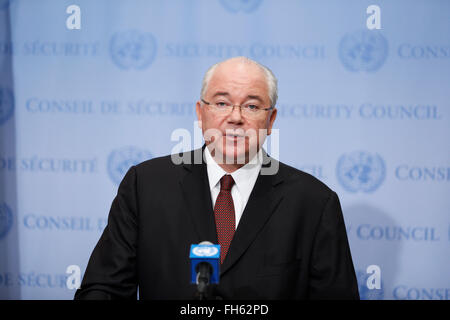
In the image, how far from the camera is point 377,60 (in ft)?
7.81

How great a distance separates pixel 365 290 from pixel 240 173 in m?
1.47

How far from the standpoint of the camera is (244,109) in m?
1.46

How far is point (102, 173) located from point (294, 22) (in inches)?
61.0

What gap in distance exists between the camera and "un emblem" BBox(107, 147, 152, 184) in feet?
8.02

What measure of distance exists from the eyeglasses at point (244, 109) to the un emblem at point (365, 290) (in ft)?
4.90

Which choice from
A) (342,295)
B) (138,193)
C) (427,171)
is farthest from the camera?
(427,171)

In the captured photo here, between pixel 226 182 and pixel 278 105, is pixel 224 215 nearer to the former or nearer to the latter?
pixel 226 182

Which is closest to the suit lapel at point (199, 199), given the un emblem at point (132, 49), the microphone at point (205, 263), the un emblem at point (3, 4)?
the microphone at point (205, 263)

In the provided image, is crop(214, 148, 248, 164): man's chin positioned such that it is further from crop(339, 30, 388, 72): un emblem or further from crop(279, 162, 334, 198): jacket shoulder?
crop(339, 30, 388, 72): un emblem

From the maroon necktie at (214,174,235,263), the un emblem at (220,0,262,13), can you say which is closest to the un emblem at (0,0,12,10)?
the un emblem at (220,0,262,13)

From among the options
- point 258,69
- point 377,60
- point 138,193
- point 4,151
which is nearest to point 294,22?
point 377,60

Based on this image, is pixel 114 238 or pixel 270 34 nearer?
pixel 114 238

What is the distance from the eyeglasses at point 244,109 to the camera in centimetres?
146

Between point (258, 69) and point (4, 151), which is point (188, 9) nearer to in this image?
point (258, 69)
